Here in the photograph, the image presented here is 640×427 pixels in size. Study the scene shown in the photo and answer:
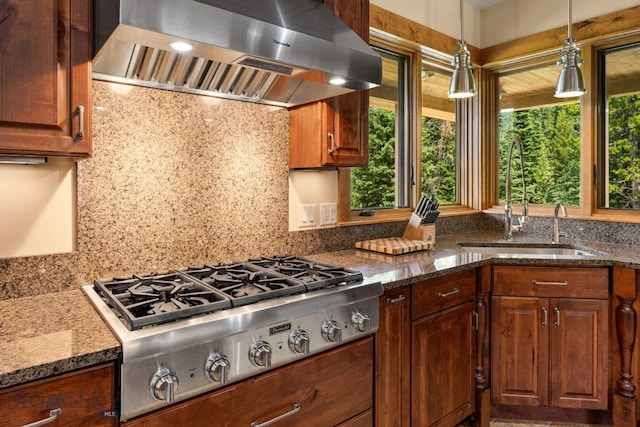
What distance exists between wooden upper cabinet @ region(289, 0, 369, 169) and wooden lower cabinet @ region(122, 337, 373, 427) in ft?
2.90

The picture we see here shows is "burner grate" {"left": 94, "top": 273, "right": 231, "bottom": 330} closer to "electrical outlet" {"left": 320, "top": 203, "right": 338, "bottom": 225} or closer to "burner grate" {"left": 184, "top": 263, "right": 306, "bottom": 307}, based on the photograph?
"burner grate" {"left": 184, "top": 263, "right": 306, "bottom": 307}

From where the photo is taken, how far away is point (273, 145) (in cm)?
213

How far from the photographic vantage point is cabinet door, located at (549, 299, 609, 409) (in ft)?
7.20


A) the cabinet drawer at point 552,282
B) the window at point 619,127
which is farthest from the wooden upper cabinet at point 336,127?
the window at point 619,127

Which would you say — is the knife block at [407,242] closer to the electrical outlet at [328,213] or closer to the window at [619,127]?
the electrical outlet at [328,213]

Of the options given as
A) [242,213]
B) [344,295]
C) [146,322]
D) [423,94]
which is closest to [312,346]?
[344,295]

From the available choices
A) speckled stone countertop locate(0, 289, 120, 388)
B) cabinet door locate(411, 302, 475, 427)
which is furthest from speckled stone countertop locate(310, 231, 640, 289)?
speckled stone countertop locate(0, 289, 120, 388)

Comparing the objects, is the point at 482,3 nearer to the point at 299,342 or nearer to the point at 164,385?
the point at 299,342

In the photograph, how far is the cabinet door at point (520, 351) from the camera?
2.26m

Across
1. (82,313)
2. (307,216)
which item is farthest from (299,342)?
(307,216)

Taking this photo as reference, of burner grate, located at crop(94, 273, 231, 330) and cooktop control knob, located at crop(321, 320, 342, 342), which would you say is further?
cooktop control knob, located at crop(321, 320, 342, 342)

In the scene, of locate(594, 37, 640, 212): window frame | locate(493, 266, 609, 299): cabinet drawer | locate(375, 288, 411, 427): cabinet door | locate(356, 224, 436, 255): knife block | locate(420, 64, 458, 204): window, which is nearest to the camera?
locate(375, 288, 411, 427): cabinet door

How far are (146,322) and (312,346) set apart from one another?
1.82ft

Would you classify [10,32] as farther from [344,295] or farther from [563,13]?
[563,13]
